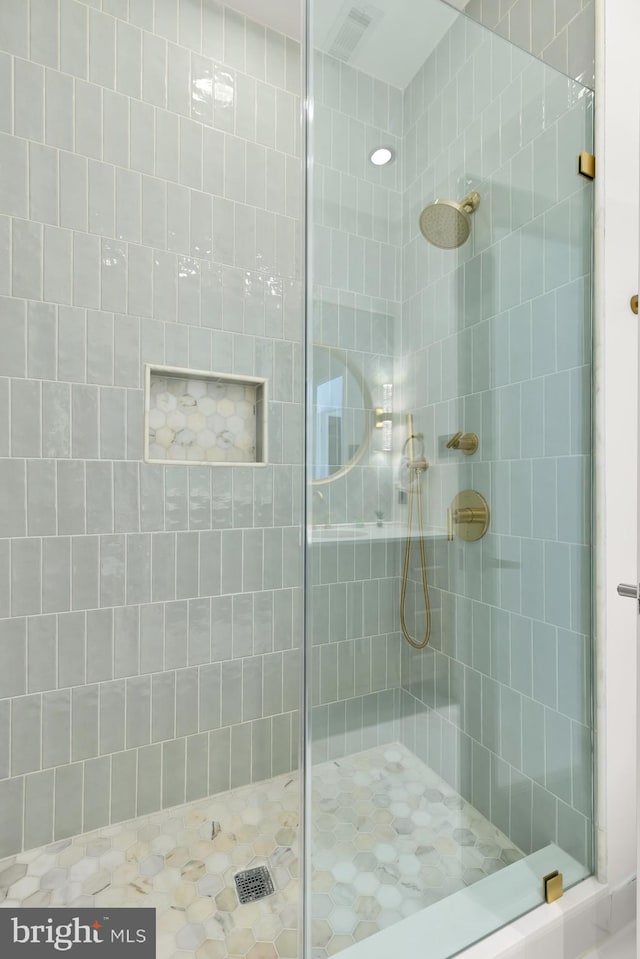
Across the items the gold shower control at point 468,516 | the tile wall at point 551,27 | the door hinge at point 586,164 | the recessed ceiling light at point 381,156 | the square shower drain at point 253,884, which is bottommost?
the square shower drain at point 253,884

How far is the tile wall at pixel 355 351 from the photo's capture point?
0.93 metres

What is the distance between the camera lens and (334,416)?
36.6 inches

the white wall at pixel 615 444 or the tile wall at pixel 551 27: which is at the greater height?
the tile wall at pixel 551 27

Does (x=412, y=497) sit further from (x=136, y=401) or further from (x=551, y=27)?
(x=551, y=27)

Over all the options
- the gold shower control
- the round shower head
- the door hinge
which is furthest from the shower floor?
the door hinge

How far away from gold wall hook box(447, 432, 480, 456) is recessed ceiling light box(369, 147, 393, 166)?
22.9 inches

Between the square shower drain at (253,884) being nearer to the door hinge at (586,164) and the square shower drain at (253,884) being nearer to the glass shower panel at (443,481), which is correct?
the glass shower panel at (443,481)

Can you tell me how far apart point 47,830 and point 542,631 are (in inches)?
62.8

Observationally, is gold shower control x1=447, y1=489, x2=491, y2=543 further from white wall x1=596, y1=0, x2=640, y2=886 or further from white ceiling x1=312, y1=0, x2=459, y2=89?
white ceiling x1=312, y1=0, x2=459, y2=89

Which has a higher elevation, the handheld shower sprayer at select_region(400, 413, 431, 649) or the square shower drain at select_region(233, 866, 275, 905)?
the handheld shower sprayer at select_region(400, 413, 431, 649)

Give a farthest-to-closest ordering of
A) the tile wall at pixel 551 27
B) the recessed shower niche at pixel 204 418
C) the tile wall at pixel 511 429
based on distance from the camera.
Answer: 1. the recessed shower niche at pixel 204 418
2. the tile wall at pixel 551 27
3. the tile wall at pixel 511 429

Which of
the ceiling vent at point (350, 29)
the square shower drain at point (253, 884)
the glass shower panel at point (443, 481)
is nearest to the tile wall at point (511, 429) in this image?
the glass shower panel at point (443, 481)

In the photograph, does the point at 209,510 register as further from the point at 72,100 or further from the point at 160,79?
the point at 160,79

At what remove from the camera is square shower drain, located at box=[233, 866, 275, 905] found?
123 centimetres
